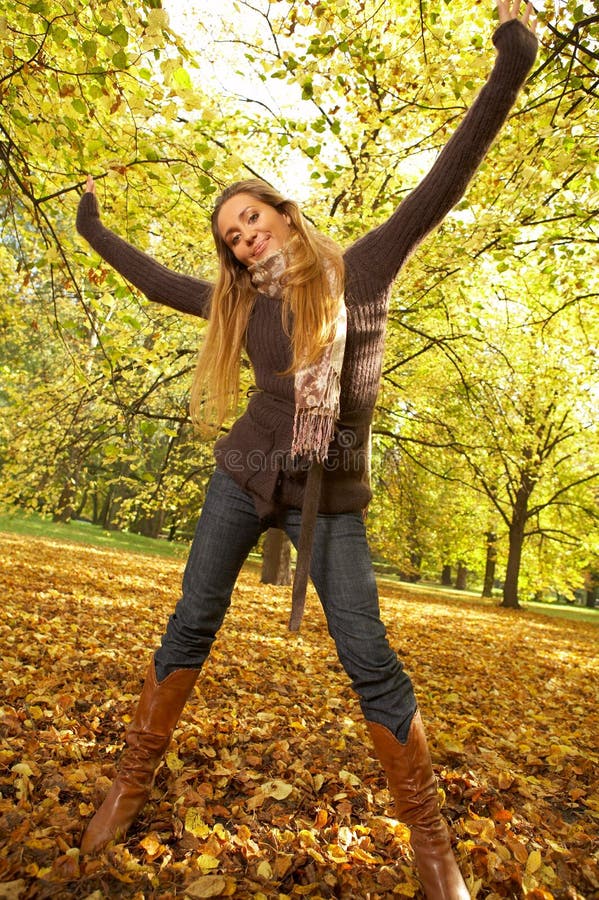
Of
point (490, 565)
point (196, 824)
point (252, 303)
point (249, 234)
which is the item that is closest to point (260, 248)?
point (249, 234)

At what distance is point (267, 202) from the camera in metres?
2.15

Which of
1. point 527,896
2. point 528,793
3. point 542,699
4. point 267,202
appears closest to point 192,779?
point 527,896

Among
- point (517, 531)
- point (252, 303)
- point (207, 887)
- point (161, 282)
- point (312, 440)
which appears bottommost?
point (207, 887)

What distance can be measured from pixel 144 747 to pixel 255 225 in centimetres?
191

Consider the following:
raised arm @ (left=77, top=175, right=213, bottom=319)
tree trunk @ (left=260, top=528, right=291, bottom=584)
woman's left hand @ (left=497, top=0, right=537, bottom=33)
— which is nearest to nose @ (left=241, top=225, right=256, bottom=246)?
raised arm @ (left=77, top=175, right=213, bottom=319)

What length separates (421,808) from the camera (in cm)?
188

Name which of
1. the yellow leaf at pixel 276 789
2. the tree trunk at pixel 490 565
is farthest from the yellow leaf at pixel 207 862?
the tree trunk at pixel 490 565

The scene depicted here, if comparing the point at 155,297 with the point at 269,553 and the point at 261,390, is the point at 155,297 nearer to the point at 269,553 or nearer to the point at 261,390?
the point at 261,390

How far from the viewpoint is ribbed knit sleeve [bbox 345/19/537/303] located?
5.86 feet

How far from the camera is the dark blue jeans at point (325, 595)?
6.34 feet

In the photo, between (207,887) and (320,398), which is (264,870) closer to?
(207,887)

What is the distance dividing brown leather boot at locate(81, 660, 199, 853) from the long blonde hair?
99 cm

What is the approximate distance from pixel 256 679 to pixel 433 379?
25.3ft

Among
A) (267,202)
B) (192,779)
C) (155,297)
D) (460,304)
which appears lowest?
(192,779)
